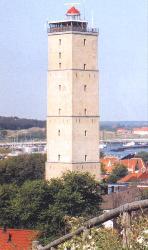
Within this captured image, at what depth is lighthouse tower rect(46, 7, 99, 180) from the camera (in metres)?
43.1

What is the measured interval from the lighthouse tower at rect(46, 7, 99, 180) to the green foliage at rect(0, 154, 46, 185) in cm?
515

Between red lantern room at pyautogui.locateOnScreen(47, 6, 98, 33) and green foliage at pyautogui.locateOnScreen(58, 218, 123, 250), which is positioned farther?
red lantern room at pyautogui.locateOnScreen(47, 6, 98, 33)

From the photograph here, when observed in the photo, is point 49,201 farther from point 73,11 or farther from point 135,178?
point 135,178

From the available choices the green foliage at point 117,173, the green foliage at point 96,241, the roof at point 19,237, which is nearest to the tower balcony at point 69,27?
the green foliage at point 117,173

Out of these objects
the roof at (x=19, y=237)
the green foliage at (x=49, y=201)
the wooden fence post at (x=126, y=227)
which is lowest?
the roof at (x=19, y=237)

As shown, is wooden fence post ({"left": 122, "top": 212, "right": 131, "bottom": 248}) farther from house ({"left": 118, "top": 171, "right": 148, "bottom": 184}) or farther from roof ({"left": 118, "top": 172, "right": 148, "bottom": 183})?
roof ({"left": 118, "top": 172, "right": 148, "bottom": 183})

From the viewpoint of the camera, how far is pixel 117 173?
2502 inches

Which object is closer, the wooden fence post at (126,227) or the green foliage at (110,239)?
the green foliage at (110,239)

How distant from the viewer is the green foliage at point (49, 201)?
1094 inches

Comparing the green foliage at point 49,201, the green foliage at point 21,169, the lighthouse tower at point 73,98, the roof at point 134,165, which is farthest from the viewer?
the roof at point 134,165

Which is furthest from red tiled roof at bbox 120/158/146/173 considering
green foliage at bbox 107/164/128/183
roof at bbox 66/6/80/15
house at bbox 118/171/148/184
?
roof at bbox 66/6/80/15

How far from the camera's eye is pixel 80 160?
43000 millimetres

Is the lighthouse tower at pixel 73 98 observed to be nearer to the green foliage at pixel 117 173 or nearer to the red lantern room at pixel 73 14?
the red lantern room at pixel 73 14

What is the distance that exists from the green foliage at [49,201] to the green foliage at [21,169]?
16.4 metres
